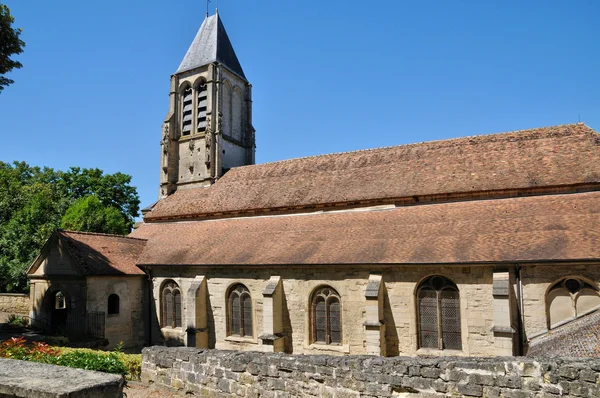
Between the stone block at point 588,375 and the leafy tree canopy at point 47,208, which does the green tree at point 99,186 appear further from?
the stone block at point 588,375

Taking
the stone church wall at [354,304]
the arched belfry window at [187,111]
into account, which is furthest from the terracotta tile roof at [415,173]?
the arched belfry window at [187,111]

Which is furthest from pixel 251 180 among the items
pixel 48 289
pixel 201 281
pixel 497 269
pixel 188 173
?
pixel 497 269

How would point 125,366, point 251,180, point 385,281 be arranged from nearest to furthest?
1. point 125,366
2. point 385,281
3. point 251,180

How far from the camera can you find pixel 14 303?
2862 cm

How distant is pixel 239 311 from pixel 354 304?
538 centimetres

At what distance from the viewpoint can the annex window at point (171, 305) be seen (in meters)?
20.8

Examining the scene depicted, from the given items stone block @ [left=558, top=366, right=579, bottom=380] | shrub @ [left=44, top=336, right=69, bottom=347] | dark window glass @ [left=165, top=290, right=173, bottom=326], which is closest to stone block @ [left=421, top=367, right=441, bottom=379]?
stone block @ [left=558, top=366, right=579, bottom=380]

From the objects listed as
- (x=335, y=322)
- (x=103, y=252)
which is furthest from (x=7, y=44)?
(x=335, y=322)

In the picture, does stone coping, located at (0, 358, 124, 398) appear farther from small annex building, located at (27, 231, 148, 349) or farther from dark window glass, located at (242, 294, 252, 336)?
small annex building, located at (27, 231, 148, 349)

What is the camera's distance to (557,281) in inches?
531

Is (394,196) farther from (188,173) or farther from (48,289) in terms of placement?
(48,289)

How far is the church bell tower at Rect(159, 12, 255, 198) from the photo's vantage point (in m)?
27.6

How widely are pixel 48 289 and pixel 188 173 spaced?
10689 mm

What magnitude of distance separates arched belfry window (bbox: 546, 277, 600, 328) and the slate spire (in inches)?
931
